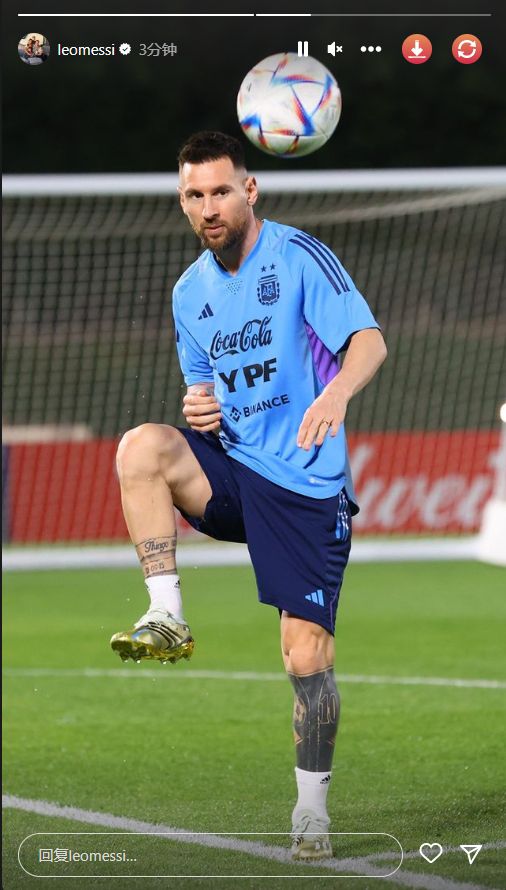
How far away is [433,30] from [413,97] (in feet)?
90.3

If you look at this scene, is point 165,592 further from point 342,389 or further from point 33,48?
point 33,48

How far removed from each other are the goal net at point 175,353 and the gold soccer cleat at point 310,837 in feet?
23.4

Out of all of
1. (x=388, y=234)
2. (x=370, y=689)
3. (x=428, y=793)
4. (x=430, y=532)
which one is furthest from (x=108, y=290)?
(x=428, y=793)

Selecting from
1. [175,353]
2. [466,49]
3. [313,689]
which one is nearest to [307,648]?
[313,689]

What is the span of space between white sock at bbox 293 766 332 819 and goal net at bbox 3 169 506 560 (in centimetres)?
699

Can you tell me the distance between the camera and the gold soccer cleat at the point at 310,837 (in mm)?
4594

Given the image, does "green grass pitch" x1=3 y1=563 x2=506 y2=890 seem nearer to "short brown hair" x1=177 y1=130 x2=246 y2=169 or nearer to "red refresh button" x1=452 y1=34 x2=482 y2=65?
"short brown hair" x1=177 y1=130 x2=246 y2=169

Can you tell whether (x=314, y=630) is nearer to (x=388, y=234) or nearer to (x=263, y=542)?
(x=263, y=542)

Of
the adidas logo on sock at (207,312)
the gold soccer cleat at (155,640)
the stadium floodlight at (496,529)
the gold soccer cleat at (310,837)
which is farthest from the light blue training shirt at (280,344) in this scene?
the stadium floodlight at (496,529)

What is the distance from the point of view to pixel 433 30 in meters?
5.20

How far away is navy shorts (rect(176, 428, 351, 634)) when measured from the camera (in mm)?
4840

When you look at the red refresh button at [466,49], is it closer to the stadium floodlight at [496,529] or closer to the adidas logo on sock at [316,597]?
the adidas logo on sock at [316,597]

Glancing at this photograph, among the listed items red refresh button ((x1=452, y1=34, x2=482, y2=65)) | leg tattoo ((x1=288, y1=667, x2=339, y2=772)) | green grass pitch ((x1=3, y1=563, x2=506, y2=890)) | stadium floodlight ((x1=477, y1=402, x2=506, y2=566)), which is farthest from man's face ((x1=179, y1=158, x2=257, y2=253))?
stadium floodlight ((x1=477, y1=402, x2=506, y2=566))

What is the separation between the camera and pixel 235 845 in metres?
4.82
